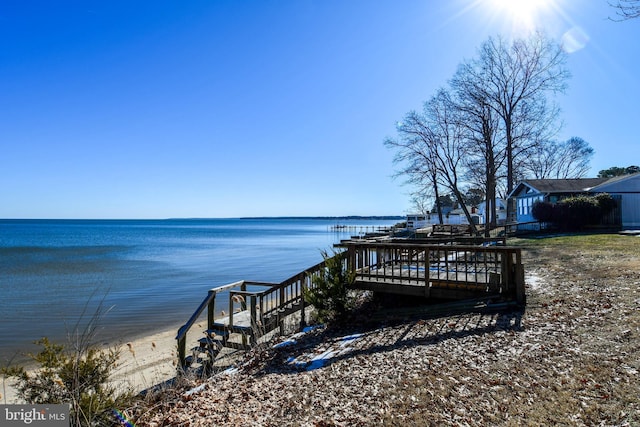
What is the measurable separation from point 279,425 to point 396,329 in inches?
139

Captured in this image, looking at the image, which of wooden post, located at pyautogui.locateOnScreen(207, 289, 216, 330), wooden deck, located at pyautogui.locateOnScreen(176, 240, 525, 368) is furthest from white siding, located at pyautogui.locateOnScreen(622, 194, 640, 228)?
wooden post, located at pyautogui.locateOnScreen(207, 289, 216, 330)

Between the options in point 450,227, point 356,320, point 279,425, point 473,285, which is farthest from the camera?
point 450,227

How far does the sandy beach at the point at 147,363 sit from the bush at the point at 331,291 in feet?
10.0

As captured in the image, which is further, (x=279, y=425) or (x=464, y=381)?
(x=464, y=381)

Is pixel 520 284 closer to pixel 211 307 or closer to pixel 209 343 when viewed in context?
pixel 209 343

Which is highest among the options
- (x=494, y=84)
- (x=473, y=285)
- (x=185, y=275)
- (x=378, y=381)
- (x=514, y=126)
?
(x=494, y=84)

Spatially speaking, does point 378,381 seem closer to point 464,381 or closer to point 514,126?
point 464,381

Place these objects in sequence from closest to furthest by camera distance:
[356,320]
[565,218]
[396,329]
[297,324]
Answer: [396,329] → [356,320] → [297,324] → [565,218]

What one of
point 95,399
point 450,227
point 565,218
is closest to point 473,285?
point 95,399

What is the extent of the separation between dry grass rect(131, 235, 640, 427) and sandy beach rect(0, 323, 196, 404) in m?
3.00

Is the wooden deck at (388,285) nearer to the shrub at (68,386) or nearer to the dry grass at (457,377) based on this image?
the dry grass at (457,377)

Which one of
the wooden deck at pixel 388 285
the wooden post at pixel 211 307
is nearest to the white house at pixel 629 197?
the wooden deck at pixel 388 285

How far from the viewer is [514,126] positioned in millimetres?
29547

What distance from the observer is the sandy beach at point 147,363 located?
7459 millimetres
